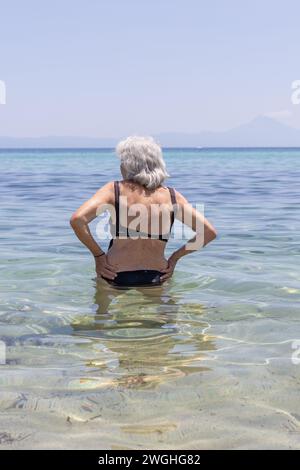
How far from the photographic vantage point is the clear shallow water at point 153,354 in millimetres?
3219

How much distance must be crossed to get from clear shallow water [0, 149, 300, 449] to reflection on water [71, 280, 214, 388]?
0.5 inches

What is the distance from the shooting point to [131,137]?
5.85m

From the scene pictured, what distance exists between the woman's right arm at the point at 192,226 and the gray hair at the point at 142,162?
1.04ft

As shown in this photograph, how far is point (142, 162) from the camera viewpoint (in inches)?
226

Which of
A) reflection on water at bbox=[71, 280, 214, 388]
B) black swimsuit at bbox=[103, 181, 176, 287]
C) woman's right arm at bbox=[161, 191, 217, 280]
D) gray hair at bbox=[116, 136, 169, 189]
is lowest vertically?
reflection on water at bbox=[71, 280, 214, 388]

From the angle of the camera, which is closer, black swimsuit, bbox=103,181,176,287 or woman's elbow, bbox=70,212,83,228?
woman's elbow, bbox=70,212,83,228

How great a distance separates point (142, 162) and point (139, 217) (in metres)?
0.53

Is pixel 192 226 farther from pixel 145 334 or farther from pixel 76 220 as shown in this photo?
pixel 145 334

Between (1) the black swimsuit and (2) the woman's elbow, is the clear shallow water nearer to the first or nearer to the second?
(1) the black swimsuit

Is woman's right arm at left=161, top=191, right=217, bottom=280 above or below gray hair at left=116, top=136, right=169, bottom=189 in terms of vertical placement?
below

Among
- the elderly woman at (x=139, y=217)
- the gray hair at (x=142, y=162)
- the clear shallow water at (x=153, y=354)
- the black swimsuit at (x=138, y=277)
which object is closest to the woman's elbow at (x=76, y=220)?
the elderly woman at (x=139, y=217)

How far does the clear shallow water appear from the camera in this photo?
3.22m

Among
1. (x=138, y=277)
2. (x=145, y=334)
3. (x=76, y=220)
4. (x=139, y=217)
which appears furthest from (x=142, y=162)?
(x=145, y=334)

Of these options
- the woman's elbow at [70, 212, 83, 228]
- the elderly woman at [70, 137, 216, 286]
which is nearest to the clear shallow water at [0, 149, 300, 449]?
the elderly woman at [70, 137, 216, 286]
